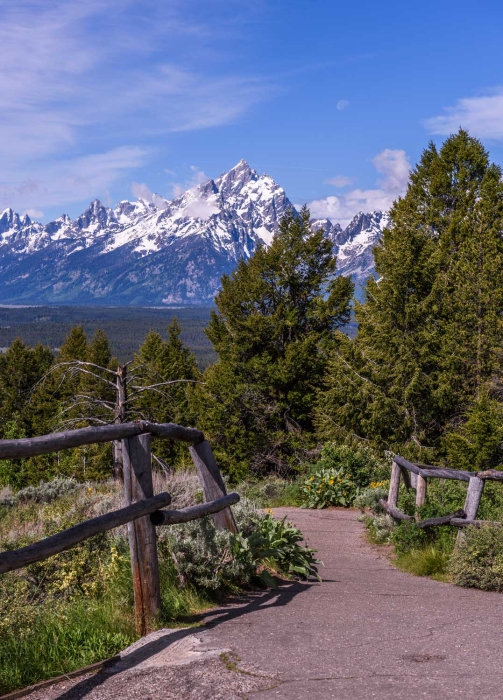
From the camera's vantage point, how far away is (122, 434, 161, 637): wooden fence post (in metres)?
5.24

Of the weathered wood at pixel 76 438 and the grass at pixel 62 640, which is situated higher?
the weathered wood at pixel 76 438

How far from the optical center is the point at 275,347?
3006 cm

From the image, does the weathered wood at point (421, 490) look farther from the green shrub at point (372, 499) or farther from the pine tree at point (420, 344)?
the pine tree at point (420, 344)

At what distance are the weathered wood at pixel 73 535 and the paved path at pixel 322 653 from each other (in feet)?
2.61

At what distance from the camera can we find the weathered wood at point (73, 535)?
4.21 m

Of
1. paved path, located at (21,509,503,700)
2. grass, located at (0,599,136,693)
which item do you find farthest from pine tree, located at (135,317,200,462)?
grass, located at (0,599,136,693)

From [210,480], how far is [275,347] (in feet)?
76.1

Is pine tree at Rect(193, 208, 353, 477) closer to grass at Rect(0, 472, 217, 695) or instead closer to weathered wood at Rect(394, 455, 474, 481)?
weathered wood at Rect(394, 455, 474, 481)

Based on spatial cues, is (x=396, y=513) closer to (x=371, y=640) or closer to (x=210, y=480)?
(x=210, y=480)

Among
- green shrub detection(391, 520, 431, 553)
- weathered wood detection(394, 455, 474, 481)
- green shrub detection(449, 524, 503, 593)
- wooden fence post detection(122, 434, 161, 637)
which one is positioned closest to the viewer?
wooden fence post detection(122, 434, 161, 637)

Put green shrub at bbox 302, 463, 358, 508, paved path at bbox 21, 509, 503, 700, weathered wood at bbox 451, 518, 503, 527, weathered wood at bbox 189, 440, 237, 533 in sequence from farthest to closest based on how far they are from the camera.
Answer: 1. green shrub at bbox 302, 463, 358, 508
2. weathered wood at bbox 451, 518, 503, 527
3. weathered wood at bbox 189, 440, 237, 533
4. paved path at bbox 21, 509, 503, 700

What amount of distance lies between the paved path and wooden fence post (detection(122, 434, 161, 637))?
24cm

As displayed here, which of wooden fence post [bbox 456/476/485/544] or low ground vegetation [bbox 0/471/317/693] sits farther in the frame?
wooden fence post [bbox 456/476/485/544]

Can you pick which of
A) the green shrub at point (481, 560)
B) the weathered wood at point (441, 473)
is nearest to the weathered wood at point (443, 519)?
the weathered wood at point (441, 473)
